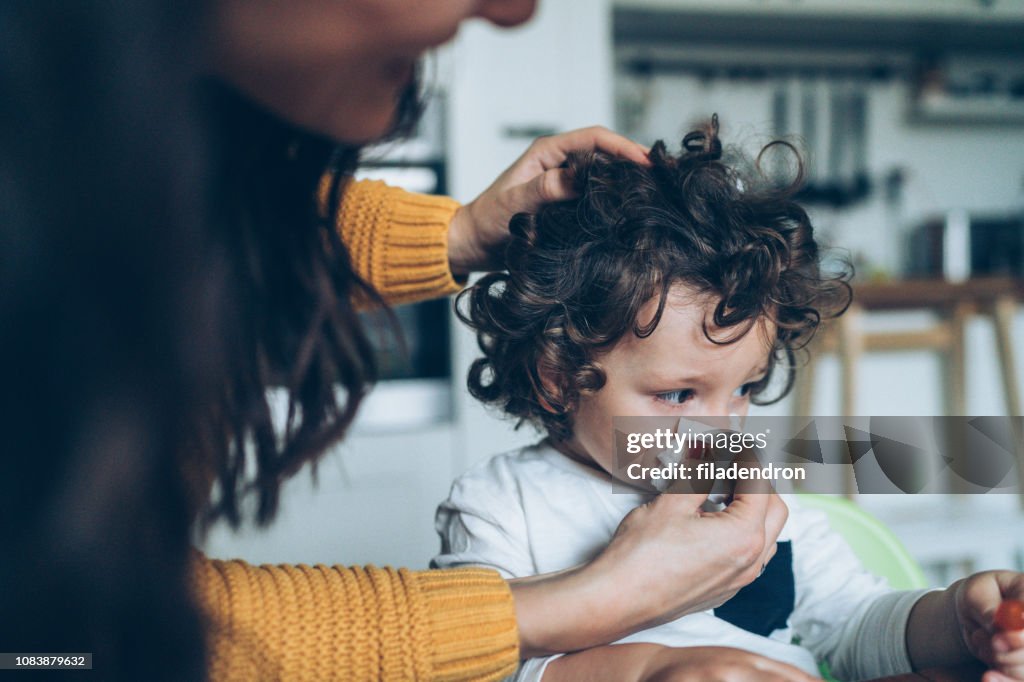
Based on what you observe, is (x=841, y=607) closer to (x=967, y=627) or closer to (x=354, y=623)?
(x=967, y=627)

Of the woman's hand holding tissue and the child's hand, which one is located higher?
the woman's hand holding tissue

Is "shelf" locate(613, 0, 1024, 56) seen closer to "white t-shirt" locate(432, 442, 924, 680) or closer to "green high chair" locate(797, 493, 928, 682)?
"green high chair" locate(797, 493, 928, 682)

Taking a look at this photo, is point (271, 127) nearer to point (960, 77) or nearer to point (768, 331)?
point (768, 331)

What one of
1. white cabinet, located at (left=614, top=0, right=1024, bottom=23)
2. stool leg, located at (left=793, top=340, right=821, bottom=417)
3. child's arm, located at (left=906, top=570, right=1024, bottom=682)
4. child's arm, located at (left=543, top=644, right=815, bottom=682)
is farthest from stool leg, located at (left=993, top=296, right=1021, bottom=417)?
child's arm, located at (left=543, top=644, right=815, bottom=682)

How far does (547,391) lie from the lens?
77 centimetres

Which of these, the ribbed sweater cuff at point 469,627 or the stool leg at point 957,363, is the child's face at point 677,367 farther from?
the stool leg at point 957,363

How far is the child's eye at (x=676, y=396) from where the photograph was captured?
73cm

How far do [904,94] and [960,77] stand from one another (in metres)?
0.24

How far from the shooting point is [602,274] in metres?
0.73

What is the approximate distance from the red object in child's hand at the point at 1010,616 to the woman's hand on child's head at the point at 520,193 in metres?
0.47

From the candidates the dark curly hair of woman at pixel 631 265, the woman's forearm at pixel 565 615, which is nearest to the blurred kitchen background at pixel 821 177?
the dark curly hair of woman at pixel 631 265

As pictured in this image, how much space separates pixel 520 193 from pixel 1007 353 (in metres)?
2.15

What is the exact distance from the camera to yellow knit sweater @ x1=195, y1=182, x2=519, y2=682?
0.51m

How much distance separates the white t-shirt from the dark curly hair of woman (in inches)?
2.8
